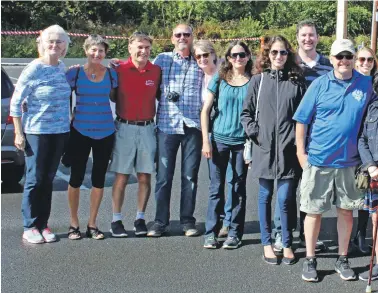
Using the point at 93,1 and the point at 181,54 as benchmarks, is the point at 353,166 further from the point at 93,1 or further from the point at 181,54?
the point at 93,1

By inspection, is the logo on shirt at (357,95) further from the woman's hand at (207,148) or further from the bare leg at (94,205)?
the bare leg at (94,205)

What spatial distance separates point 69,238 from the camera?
5.86m

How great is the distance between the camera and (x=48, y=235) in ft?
19.0

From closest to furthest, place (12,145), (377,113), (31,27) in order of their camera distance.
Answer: (377,113) < (12,145) < (31,27)

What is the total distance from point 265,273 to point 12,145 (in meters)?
3.57

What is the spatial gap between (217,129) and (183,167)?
2.00 feet

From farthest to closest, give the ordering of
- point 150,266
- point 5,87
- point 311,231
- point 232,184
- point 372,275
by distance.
A: point 5,87 < point 232,184 < point 150,266 < point 311,231 < point 372,275

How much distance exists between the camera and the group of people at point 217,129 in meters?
4.90

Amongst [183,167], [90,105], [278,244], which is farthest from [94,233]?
[278,244]

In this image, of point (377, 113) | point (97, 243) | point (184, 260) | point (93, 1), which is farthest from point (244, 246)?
point (93, 1)

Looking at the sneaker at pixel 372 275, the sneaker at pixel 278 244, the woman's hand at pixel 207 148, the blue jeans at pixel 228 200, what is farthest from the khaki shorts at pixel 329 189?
the woman's hand at pixel 207 148

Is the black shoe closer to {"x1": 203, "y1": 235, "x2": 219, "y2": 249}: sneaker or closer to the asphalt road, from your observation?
the asphalt road

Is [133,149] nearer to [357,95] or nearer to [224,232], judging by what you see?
[224,232]

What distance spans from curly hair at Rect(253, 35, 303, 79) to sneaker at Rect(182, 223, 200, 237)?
1.64 meters
